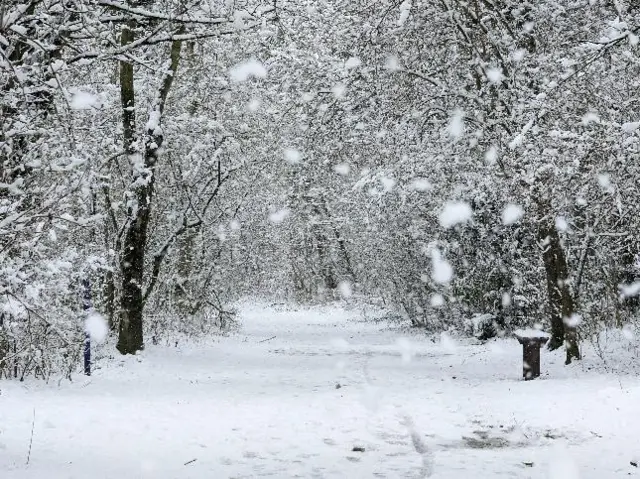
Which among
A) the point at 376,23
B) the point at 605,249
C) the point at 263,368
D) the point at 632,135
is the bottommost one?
the point at 263,368

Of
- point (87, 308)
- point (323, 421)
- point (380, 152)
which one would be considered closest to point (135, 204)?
point (87, 308)

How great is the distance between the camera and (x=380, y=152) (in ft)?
50.7

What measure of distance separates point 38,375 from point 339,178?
3097cm

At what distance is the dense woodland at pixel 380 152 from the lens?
31.2ft

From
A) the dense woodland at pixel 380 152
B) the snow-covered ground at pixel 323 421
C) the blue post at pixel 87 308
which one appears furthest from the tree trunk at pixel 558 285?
the blue post at pixel 87 308

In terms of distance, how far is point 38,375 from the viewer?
451 inches

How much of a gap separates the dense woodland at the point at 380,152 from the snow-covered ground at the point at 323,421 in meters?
1.31

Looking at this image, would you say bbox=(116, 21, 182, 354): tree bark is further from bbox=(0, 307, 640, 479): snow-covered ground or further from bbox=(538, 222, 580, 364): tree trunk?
bbox=(538, 222, 580, 364): tree trunk

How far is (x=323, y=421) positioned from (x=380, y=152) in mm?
7419

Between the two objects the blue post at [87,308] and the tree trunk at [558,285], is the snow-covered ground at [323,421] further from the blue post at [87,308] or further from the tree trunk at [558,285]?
the tree trunk at [558,285]

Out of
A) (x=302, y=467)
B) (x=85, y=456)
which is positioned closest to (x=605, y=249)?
(x=302, y=467)

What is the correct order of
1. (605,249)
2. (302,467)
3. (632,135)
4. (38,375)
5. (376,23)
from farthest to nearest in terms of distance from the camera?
(605,249) → (376,23) → (38,375) → (632,135) → (302,467)

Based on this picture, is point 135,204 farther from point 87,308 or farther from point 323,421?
point 323,421

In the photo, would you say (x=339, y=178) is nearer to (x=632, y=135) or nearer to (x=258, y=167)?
(x=258, y=167)
